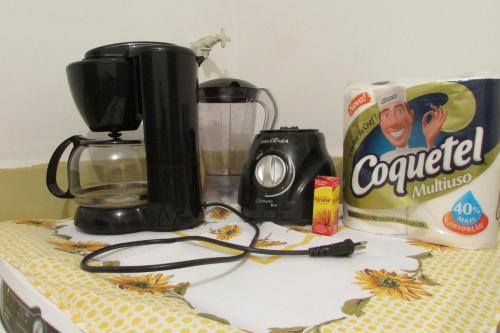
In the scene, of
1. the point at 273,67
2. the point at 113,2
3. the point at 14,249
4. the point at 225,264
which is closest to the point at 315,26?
the point at 273,67

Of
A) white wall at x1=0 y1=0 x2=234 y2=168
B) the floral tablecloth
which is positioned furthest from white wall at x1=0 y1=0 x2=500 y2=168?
Result: the floral tablecloth

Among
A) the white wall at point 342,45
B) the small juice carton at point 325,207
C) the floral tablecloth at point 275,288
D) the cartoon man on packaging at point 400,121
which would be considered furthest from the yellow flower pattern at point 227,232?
the white wall at point 342,45

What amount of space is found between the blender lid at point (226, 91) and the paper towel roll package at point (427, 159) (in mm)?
267

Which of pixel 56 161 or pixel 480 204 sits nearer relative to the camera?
pixel 480 204

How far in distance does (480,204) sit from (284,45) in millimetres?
657

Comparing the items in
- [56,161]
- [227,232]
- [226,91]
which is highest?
[226,91]

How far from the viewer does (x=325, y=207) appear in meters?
0.57

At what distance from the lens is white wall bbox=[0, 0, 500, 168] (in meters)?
0.67

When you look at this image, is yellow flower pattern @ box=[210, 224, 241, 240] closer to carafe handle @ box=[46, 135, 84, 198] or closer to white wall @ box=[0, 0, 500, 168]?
carafe handle @ box=[46, 135, 84, 198]

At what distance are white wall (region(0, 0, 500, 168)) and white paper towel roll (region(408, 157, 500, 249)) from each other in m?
0.30

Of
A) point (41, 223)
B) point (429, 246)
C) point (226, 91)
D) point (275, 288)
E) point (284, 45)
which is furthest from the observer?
point (284, 45)

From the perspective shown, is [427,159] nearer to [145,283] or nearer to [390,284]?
[390,284]

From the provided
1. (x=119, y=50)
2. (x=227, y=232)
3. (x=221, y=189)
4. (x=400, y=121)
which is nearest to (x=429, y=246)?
(x=400, y=121)

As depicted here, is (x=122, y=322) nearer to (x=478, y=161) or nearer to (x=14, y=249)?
(x=14, y=249)
